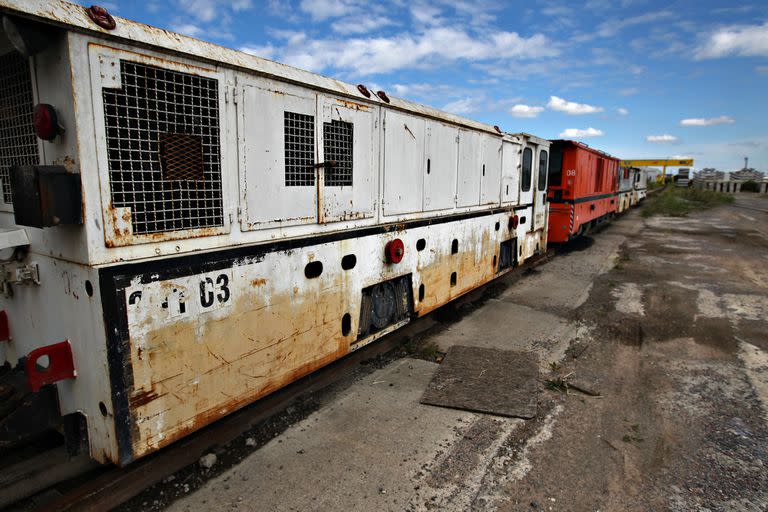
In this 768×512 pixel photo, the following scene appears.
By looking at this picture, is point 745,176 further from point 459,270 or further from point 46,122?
point 46,122

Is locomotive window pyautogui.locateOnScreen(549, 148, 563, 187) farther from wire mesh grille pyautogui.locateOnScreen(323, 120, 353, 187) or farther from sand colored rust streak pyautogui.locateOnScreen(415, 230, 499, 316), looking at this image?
wire mesh grille pyautogui.locateOnScreen(323, 120, 353, 187)

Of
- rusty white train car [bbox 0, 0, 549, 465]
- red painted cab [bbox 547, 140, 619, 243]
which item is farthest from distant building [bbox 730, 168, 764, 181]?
rusty white train car [bbox 0, 0, 549, 465]

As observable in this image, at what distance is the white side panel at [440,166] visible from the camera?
16.7ft

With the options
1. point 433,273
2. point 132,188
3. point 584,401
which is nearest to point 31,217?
point 132,188

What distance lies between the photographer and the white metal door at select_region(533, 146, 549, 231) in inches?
343

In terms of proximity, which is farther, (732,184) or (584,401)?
(732,184)

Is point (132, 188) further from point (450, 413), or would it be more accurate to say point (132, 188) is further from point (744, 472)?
point (744, 472)

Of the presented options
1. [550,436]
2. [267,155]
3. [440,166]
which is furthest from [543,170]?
[267,155]

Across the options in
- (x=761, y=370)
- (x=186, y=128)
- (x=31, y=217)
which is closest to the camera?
(x=31, y=217)

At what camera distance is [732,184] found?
5759 cm

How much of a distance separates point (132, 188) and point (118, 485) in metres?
1.82

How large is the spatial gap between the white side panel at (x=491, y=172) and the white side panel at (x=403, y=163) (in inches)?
70.1

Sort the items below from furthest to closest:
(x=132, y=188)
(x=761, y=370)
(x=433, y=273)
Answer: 1. (x=433, y=273)
2. (x=761, y=370)
3. (x=132, y=188)

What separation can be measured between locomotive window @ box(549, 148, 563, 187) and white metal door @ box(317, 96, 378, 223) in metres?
8.35
